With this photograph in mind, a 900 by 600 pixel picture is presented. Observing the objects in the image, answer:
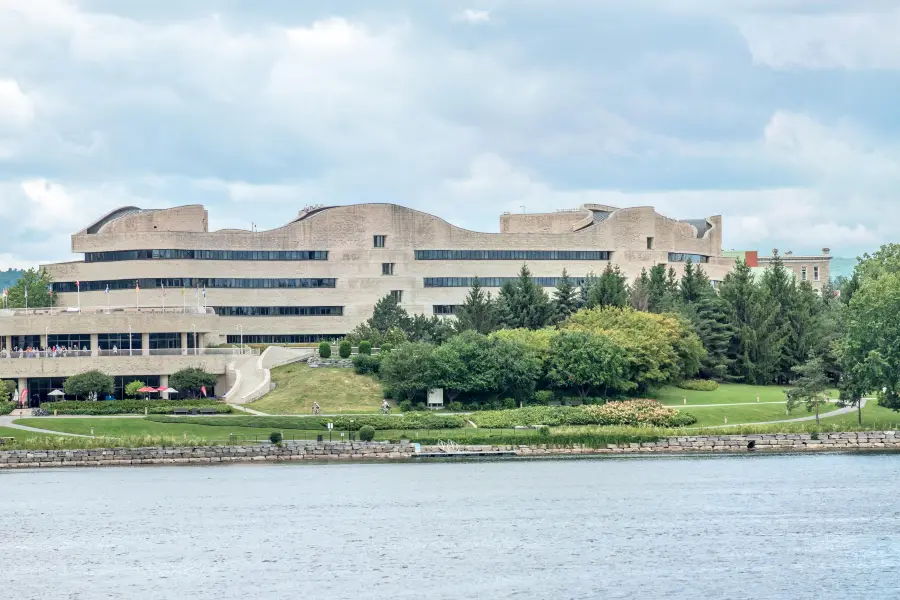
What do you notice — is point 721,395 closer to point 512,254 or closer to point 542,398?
point 542,398

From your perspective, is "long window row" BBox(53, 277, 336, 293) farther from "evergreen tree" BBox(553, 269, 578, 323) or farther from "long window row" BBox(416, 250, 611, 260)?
"evergreen tree" BBox(553, 269, 578, 323)

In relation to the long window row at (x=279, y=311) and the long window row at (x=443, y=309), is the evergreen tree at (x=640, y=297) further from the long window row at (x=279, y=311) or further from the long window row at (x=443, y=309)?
the long window row at (x=279, y=311)

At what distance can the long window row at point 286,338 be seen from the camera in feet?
483

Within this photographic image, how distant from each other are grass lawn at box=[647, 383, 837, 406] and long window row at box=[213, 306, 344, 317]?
119 feet

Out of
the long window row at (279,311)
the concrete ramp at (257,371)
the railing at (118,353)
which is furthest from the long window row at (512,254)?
the railing at (118,353)

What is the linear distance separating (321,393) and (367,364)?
6.23 m

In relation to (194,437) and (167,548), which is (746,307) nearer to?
(194,437)

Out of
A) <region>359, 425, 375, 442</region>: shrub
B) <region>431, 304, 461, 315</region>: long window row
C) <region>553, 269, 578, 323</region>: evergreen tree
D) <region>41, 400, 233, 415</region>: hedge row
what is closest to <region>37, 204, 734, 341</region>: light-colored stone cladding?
<region>431, 304, 461, 315</region>: long window row

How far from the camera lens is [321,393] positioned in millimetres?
120562

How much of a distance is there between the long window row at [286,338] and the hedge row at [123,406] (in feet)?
94.0

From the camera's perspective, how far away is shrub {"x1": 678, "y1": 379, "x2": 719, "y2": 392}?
5133 inches

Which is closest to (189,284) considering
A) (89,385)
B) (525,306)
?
(89,385)

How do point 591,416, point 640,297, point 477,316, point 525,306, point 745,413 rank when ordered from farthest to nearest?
point 640,297 → point 525,306 → point 477,316 → point 745,413 → point 591,416

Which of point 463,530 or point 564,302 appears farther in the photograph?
point 564,302
